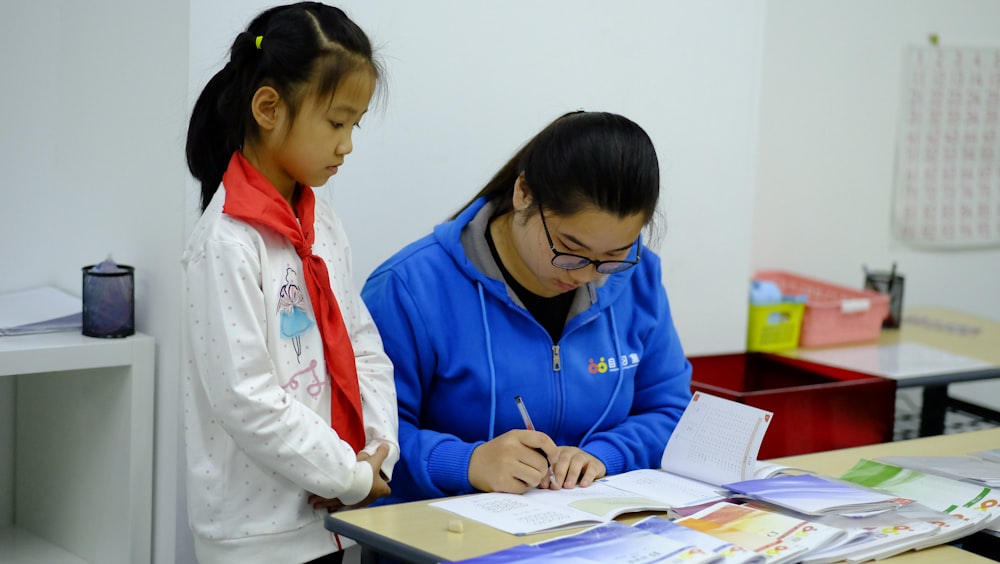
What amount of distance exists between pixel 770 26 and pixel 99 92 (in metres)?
2.27

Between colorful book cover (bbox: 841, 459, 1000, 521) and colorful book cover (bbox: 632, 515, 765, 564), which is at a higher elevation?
colorful book cover (bbox: 632, 515, 765, 564)

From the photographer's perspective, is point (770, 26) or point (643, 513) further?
point (770, 26)

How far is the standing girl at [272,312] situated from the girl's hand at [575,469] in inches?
11.3

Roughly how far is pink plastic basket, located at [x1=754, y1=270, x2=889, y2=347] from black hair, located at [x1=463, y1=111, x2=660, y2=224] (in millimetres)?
1527

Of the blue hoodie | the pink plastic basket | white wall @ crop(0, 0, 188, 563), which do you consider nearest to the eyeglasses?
the blue hoodie

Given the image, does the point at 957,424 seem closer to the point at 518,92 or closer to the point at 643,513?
the point at 518,92

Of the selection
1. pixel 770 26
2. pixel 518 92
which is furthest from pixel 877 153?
pixel 518 92

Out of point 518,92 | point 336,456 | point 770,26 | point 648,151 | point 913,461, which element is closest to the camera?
point 336,456

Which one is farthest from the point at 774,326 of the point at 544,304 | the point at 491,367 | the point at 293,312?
the point at 293,312

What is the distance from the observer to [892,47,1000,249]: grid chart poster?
390 centimetres

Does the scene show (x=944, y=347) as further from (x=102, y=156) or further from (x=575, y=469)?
(x=102, y=156)

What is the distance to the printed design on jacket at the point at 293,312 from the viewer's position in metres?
1.57

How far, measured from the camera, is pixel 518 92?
2406mm

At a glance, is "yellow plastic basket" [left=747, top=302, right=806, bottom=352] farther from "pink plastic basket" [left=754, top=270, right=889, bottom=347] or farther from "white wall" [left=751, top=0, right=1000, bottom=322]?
"white wall" [left=751, top=0, right=1000, bottom=322]
